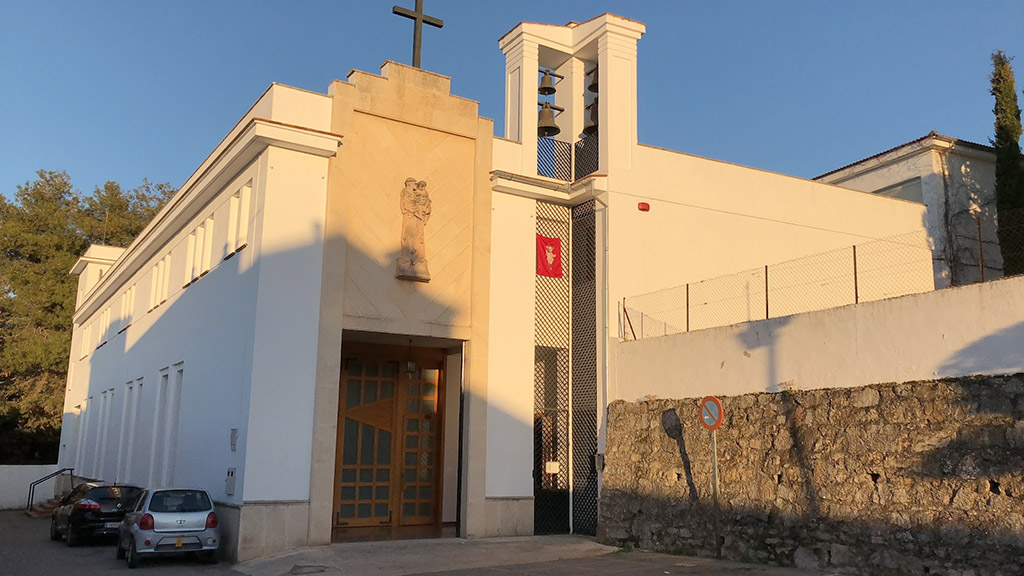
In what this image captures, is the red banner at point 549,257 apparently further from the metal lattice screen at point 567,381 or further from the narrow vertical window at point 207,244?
the narrow vertical window at point 207,244

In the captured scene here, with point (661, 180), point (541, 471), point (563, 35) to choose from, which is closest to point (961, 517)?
point (541, 471)

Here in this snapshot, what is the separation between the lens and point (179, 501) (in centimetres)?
1473

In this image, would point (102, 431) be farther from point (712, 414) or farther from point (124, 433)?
point (712, 414)

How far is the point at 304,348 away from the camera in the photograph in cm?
1558

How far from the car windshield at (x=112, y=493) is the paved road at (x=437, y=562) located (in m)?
1.68

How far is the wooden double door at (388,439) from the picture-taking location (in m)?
18.3

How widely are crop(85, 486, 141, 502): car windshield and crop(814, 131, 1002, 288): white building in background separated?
20.6 m

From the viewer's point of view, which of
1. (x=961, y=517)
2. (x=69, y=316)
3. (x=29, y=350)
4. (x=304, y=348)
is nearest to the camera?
(x=961, y=517)

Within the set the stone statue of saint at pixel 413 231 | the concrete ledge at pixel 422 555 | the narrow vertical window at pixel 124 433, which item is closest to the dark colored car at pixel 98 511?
the concrete ledge at pixel 422 555

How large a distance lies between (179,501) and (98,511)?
532cm

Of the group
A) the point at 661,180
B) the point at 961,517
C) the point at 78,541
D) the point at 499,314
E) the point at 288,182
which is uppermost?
the point at 661,180

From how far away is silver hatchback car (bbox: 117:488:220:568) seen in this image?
46.8 ft

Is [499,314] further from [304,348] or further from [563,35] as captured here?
[563,35]

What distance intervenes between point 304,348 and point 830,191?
45.6ft
